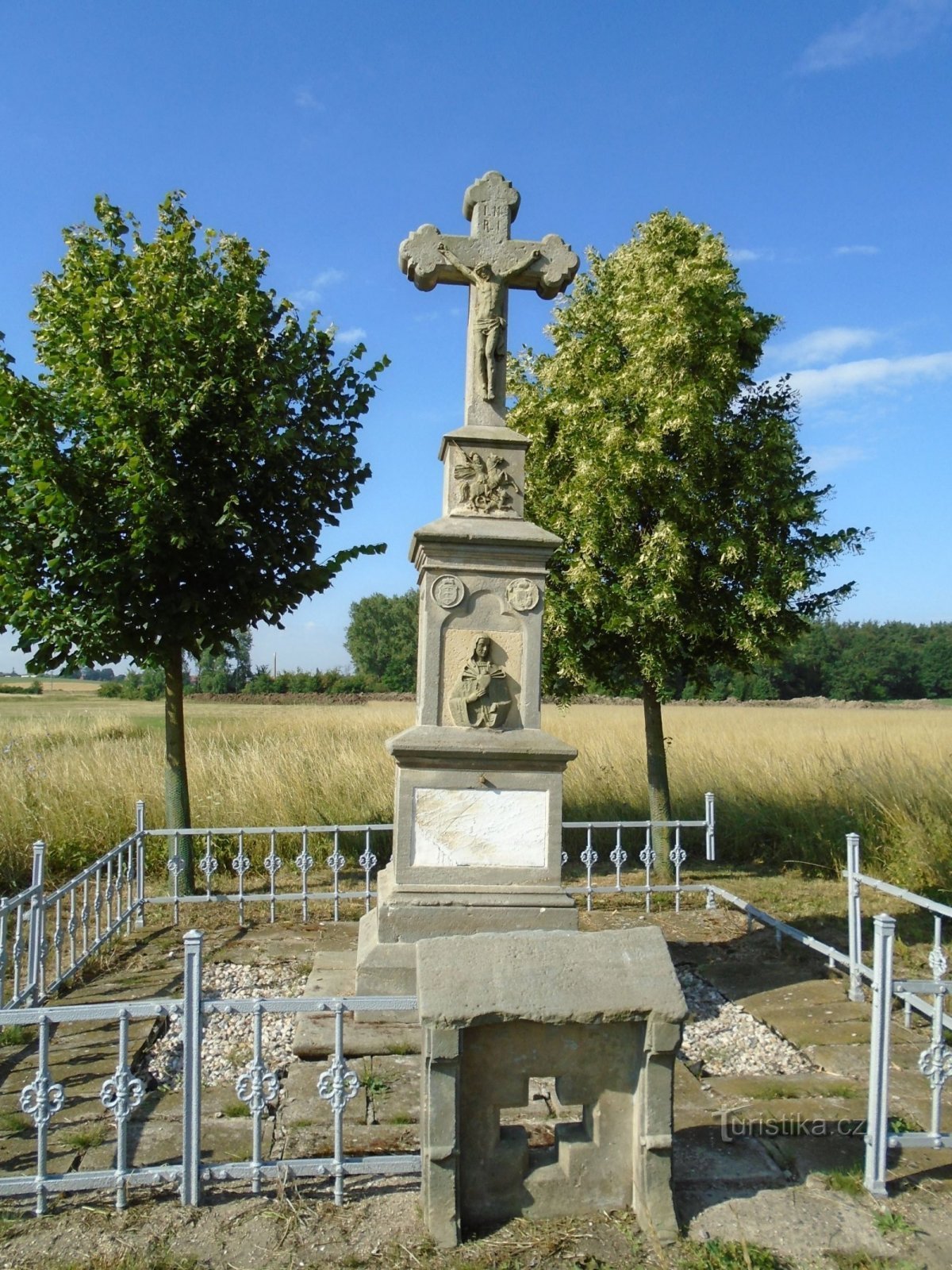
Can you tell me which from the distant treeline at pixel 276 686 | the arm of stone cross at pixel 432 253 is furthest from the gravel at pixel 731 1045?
the distant treeline at pixel 276 686

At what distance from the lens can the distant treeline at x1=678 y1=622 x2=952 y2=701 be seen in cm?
5166

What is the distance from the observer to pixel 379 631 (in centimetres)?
6988

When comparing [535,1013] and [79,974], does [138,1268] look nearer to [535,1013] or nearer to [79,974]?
[535,1013]

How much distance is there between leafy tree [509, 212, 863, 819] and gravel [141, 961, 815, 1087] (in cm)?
367

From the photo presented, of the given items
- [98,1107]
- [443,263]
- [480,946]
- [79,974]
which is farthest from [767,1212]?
[443,263]

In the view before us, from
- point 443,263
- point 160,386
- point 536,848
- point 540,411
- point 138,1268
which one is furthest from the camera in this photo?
point 540,411

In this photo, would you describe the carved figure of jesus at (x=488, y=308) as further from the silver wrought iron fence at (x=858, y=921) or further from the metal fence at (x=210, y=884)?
the silver wrought iron fence at (x=858, y=921)

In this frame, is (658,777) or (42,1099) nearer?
(42,1099)

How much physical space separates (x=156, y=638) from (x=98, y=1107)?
495cm


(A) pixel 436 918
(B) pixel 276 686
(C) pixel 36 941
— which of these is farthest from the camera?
(B) pixel 276 686

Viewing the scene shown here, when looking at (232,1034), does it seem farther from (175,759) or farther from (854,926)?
(854,926)

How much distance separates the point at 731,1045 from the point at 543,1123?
1.54 m

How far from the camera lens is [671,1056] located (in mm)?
3215

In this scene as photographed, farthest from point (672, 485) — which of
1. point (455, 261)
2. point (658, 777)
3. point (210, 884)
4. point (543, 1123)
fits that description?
point (543, 1123)
